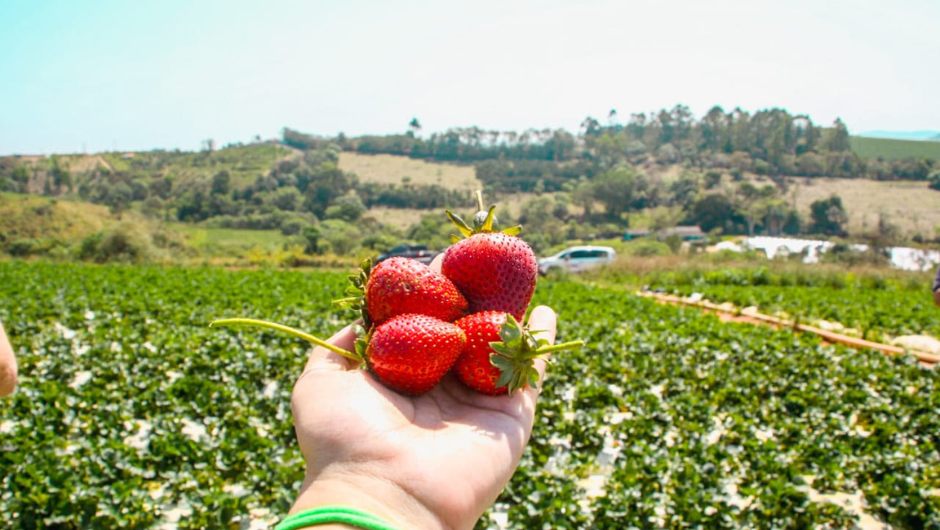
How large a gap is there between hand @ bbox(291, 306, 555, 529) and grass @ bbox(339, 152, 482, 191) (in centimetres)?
7325

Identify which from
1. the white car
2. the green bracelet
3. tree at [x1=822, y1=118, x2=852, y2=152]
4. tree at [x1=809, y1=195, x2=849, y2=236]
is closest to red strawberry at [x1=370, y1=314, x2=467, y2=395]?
the green bracelet

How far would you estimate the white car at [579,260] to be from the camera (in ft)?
81.5

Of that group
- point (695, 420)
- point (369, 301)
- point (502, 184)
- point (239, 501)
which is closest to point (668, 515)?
point (695, 420)

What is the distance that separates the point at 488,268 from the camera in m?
2.11

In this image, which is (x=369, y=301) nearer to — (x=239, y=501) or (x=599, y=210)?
(x=239, y=501)

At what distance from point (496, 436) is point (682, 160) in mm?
96648

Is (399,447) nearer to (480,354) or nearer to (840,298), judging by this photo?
(480,354)

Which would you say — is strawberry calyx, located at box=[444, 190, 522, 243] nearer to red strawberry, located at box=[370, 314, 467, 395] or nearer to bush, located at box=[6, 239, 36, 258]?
red strawberry, located at box=[370, 314, 467, 395]

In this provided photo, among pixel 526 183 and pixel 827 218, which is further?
pixel 526 183

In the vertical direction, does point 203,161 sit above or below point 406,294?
above

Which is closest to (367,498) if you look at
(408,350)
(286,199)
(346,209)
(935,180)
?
(408,350)

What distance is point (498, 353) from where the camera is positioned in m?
1.80

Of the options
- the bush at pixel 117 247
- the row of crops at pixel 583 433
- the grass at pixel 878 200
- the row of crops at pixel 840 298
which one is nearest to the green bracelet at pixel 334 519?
the row of crops at pixel 583 433

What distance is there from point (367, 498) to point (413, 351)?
537 mm
